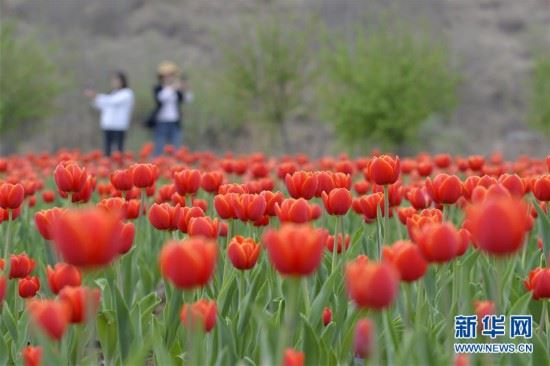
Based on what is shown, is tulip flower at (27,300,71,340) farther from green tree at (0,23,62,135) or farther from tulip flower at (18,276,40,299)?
green tree at (0,23,62,135)

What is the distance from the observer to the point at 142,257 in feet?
10.4

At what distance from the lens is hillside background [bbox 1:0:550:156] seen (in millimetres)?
28500

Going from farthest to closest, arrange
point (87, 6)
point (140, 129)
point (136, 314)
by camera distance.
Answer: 1. point (87, 6)
2. point (140, 129)
3. point (136, 314)

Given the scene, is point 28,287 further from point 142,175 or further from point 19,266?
point 142,175

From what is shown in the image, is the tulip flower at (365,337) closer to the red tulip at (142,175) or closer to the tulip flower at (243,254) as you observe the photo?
the tulip flower at (243,254)

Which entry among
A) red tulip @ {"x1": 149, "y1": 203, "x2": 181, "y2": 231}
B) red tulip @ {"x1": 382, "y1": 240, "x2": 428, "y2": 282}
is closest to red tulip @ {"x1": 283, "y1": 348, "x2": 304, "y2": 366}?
red tulip @ {"x1": 382, "y1": 240, "x2": 428, "y2": 282}

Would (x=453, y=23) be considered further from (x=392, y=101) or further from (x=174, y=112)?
(x=174, y=112)

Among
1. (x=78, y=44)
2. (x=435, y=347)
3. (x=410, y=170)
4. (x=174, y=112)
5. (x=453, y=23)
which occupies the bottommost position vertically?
(x=435, y=347)

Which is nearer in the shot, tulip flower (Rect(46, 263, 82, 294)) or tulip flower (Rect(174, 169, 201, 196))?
tulip flower (Rect(46, 263, 82, 294))

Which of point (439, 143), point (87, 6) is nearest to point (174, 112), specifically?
point (439, 143)

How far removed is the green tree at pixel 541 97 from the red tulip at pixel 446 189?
21781 millimetres

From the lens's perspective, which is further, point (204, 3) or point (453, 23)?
point (204, 3)

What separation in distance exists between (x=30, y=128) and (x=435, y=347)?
2833cm

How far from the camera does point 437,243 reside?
5.27 feet
